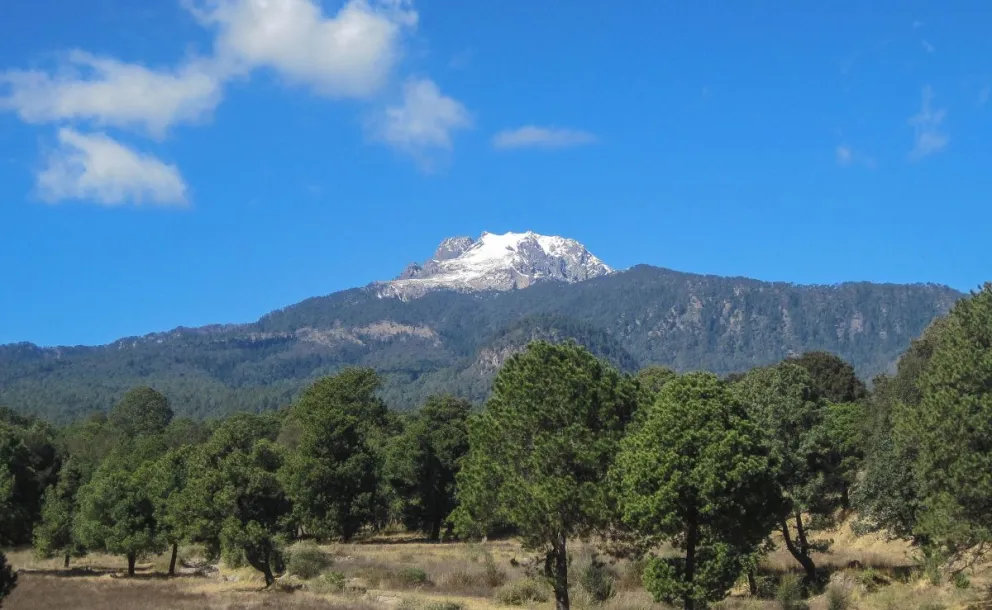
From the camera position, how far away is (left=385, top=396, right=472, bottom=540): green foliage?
208 ft

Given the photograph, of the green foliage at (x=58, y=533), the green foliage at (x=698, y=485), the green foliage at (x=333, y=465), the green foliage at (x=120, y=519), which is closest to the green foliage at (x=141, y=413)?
Result: the green foliage at (x=58, y=533)

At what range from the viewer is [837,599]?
3120cm

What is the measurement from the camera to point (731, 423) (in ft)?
83.1

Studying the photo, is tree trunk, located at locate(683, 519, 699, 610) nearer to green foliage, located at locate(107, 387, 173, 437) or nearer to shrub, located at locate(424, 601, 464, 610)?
shrub, located at locate(424, 601, 464, 610)

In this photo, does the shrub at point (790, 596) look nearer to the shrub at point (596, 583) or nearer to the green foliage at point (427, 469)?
the shrub at point (596, 583)

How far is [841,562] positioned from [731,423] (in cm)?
2217

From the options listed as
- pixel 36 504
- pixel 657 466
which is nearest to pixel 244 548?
pixel 657 466

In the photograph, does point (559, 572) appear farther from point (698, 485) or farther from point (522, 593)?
point (698, 485)

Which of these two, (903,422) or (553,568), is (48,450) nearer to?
(553,568)

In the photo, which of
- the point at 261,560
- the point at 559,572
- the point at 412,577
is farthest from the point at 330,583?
the point at 559,572

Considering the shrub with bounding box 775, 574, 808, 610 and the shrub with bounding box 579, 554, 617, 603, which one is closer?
the shrub with bounding box 775, 574, 808, 610

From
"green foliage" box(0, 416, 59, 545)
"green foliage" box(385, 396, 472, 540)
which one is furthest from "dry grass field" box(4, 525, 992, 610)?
"green foliage" box(385, 396, 472, 540)

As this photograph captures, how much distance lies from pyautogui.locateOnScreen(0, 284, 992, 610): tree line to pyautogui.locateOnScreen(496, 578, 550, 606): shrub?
2.34 meters

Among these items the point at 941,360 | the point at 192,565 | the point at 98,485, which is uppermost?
the point at 941,360
